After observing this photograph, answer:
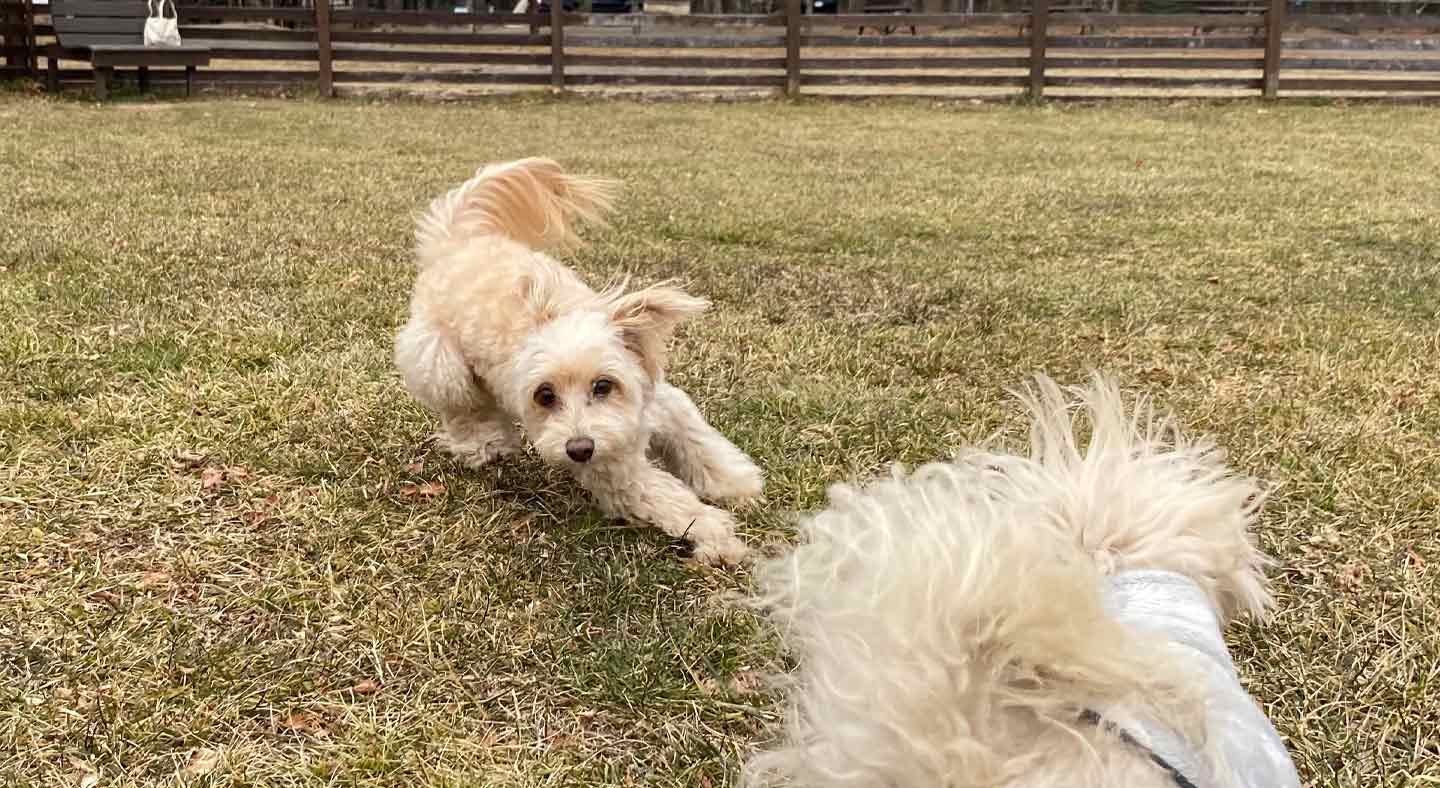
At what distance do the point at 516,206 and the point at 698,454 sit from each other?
113 cm

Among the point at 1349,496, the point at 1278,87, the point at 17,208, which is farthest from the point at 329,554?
the point at 1278,87

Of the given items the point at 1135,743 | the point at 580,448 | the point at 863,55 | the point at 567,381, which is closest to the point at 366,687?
the point at 580,448

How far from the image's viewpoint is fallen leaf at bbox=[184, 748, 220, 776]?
77.0 inches

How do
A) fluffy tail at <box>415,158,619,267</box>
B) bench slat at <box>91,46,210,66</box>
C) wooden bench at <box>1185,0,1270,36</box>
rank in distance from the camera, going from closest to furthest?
fluffy tail at <box>415,158,619,267</box>
bench slat at <box>91,46,210,66</box>
wooden bench at <box>1185,0,1270,36</box>

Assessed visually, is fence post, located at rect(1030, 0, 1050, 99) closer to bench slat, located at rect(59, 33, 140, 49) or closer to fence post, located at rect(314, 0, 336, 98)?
fence post, located at rect(314, 0, 336, 98)

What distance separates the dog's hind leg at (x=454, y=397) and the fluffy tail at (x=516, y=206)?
442mm

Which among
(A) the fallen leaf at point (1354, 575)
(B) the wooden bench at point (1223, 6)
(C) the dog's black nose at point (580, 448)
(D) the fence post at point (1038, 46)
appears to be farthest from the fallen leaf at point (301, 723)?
(B) the wooden bench at point (1223, 6)

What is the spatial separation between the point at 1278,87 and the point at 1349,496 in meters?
15.6

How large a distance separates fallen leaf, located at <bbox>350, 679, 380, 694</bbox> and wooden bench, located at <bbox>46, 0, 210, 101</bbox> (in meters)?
14.8

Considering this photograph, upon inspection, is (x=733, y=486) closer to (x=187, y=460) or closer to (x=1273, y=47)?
(x=187, y=460)

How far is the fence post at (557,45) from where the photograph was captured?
53.5 ft

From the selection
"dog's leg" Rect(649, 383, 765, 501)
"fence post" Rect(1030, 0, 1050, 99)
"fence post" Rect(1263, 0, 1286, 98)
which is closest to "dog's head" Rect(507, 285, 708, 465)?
"dog's leg" Rect(649, 383, 765, 501)

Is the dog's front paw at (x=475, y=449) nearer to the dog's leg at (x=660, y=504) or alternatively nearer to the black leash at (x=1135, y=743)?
the dog's leg at (x=660, y=504)

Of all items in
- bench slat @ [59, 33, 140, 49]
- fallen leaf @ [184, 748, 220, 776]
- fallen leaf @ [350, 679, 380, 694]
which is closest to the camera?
fallen leaf @ [184, 748, 220, 776]
